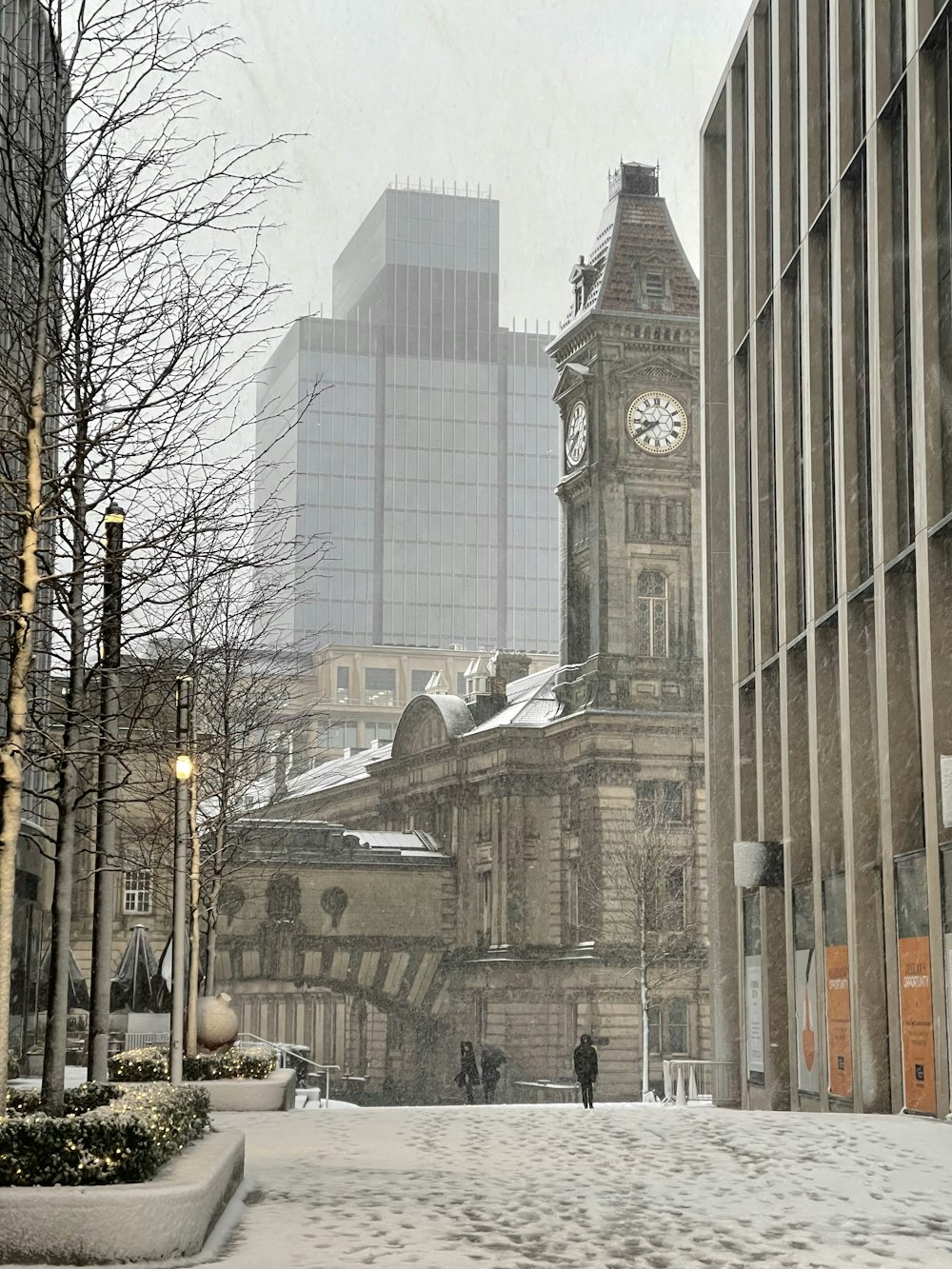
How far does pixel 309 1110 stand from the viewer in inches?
1073

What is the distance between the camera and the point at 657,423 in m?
84.8

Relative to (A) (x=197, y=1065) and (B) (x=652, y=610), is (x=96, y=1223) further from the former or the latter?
(B) (x=652, y=610)

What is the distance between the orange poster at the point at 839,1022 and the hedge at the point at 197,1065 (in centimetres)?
880

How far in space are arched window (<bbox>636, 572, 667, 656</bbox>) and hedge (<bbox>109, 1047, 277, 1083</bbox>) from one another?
55833 millimetres

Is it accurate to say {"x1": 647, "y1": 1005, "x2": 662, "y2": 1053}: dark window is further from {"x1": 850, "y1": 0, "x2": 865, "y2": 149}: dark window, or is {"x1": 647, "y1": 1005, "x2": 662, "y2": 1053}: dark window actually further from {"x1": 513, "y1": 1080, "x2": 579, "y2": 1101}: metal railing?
{"x1": 850, "y1": 0, "x2": 865, "y2": 149}: dark window

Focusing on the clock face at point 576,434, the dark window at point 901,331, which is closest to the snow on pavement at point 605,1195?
the dark window at point 901,331

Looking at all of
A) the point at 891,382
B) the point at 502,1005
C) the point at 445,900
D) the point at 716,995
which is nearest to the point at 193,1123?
the point at 891,382

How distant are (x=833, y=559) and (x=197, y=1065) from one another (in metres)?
12.8

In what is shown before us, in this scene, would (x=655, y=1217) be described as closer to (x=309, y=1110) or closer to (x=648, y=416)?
(x=309, y=1110)

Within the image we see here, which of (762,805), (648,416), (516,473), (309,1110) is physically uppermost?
(516,473)

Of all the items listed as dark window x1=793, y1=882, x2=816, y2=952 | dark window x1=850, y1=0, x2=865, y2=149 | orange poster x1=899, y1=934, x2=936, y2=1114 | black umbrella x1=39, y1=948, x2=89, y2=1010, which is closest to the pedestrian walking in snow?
black umbrella x1=39, y1=948, x2=89, y2=1010

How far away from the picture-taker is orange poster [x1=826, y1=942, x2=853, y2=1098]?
2742 cm

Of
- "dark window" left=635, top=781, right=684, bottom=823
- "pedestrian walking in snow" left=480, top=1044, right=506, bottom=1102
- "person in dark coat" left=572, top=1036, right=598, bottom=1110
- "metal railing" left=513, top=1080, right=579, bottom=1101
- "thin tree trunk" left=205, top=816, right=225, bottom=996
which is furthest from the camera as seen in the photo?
"dark window" left=635, top=781, right=684, bottom=823

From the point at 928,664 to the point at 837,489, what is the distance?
5.91 metres
